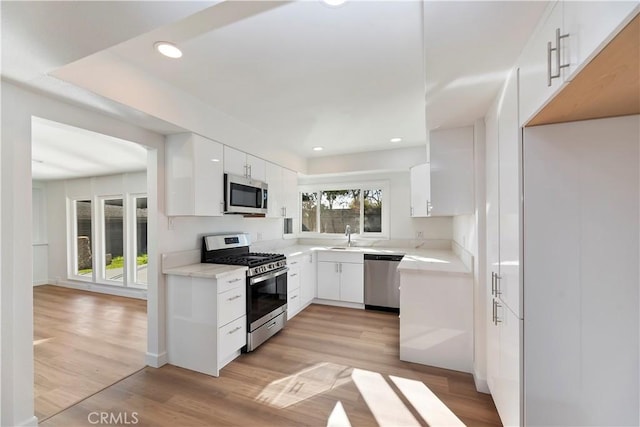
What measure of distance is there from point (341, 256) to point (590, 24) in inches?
146

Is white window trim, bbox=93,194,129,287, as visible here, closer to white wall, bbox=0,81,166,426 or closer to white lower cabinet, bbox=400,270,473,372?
white wall, bbox=0,81,166,426

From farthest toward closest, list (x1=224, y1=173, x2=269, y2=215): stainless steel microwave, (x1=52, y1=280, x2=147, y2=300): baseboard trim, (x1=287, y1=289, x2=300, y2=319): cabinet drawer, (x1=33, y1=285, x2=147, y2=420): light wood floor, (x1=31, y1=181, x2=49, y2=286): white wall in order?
1. (x1=31, y1=181, x2=49, y2=286): white wall
2. (x1=52, y1=280, x2=147, y2=300): baseboard trim
3. (x1=287, y1=289, x2=300, y2=319): cabinet drawer
4. (x1=224, y1=173, x2=269, y2=215): stainless steel microwave
5. (x1=33, y1=285, x2=147, y2=420): light wood floor

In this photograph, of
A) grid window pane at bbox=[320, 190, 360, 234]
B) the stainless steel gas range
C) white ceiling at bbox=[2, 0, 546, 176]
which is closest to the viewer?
white ceiling at bbox=[2, 0, 546, 176]

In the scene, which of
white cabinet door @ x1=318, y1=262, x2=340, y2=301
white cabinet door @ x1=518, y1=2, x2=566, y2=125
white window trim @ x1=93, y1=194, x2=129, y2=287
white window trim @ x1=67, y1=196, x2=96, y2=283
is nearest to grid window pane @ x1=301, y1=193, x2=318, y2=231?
white cabinet door @ x1=318, y1=262, x2=340, y2=301

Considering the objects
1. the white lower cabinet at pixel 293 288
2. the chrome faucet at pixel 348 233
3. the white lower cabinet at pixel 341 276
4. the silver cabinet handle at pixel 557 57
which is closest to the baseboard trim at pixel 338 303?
the white lower cabinet at pixel 341 276

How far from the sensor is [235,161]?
3.05 m

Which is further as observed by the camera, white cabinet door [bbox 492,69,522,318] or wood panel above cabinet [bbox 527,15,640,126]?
white cabinet door [bbox 492,69,522,318]

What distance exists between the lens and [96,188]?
17.2ft

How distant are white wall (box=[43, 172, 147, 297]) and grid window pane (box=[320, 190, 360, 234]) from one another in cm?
353

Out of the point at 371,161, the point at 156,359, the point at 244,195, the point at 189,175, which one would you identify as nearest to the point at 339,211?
the point at 371,161

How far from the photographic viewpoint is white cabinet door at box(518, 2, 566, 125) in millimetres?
945

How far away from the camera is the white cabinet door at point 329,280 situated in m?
4.22

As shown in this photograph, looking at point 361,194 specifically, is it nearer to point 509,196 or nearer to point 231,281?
point 231,281

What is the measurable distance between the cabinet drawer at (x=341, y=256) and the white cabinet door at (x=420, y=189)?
111 centimetres
